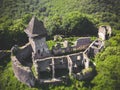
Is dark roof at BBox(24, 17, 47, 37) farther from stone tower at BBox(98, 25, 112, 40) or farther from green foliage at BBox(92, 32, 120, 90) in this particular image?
stone tower at BBox(98, 25, 112, 40)

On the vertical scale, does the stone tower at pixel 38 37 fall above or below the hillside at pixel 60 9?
above

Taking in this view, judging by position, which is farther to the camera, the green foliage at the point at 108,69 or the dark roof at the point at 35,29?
the dark roof at the point at 35,29

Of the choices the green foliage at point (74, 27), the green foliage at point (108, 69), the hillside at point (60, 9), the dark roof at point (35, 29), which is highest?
the dark roof at point (35, 29)

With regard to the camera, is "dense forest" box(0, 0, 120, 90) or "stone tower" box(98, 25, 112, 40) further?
"stone tower" box(98, 25, 112, 40)

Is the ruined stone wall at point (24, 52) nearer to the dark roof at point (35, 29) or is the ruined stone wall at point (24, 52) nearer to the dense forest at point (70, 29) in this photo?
the dense forest at point (70, 29)

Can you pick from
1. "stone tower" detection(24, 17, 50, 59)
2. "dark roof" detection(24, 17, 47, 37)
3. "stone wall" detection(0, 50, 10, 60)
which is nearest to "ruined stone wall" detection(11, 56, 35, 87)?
"stone tower" detection(24, 17, 50, 59)

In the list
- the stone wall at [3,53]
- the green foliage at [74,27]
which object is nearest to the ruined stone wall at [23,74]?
the stone wall at [3,53]

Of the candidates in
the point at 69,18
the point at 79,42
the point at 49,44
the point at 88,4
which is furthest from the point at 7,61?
the point at 88,4

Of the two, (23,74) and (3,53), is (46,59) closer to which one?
(23,74)
